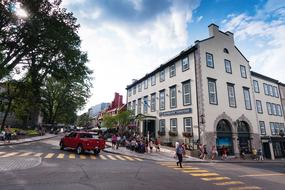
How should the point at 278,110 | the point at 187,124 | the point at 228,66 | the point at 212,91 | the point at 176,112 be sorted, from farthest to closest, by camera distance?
the point at 278,110
the point at 228,66
the point at 176,112
the point at 212,91
the point at 187,124

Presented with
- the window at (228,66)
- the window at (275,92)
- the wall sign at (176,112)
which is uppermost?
the window at (228,66)

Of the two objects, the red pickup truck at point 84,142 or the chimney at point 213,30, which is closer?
the red pickup truck at point 84,142

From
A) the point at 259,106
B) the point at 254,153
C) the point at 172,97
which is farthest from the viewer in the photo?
the point at 259,106

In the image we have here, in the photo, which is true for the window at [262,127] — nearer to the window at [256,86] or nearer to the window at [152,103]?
the window at [256,86]

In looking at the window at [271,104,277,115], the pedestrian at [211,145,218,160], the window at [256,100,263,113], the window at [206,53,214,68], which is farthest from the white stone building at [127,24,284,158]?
the window at [271,104,277,115]

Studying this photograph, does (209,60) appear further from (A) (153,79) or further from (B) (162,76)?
(A) (153,79)

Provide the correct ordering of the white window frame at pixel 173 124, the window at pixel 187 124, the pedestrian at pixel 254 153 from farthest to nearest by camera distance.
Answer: the white window frame at pixel 173 124 → the pedestrian at pixel 254 153 → the window at pixel 187 124

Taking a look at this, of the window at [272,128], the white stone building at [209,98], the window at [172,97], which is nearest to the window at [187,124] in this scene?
the white stone building at [209,98]

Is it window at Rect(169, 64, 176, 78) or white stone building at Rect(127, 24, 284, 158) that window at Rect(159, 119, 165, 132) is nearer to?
white stone building at Rect(127, 24, 284, 158)

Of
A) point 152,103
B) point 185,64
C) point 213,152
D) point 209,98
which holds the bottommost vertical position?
point 213,152

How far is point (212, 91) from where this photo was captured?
Result: 2369 centimetres

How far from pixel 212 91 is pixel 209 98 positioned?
1.32 m

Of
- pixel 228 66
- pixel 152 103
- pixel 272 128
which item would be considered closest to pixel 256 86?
pixel 272 128

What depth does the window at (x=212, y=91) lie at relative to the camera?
2325cm
